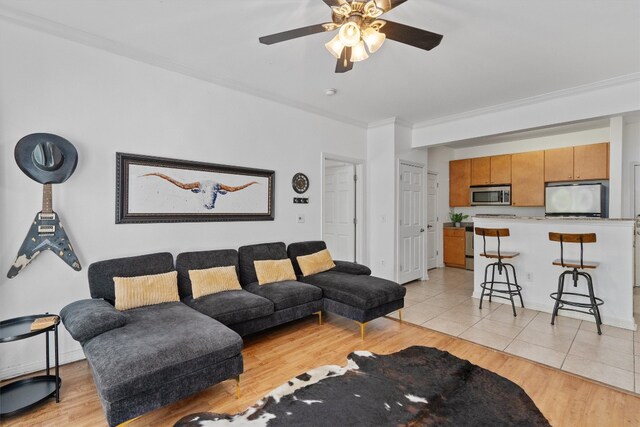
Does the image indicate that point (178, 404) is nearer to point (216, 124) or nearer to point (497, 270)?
point (216, 124)

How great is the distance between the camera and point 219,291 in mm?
2963

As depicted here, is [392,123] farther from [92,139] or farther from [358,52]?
[92,139]

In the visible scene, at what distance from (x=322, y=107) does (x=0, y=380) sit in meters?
4.21

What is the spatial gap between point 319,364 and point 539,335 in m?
2.35

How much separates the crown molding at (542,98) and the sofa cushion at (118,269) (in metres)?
4.33

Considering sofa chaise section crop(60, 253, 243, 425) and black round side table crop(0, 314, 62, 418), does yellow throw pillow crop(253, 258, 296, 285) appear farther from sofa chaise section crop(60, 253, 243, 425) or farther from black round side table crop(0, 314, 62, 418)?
black round side table crop(0, 314, 62, 418)

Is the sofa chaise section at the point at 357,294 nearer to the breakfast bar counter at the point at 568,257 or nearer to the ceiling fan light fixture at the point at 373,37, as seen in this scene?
the breakfast bar counter at the point at 568,257

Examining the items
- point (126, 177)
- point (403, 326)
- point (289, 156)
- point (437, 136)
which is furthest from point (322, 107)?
point (403, 326)

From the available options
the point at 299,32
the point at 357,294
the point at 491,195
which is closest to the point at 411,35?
the point at 299,32

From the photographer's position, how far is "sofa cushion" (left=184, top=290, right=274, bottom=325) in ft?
8.40

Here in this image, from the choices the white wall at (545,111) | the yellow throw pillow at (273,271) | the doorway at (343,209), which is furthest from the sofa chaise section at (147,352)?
the white wall at (545,111)

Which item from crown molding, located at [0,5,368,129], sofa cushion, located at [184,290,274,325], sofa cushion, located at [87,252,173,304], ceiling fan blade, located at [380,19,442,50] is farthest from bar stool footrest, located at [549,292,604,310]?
sofa cushion, located at [87,252,173,304]

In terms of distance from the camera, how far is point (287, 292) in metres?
3.06

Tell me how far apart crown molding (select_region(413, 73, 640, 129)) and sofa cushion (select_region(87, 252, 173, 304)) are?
4.33 metres
